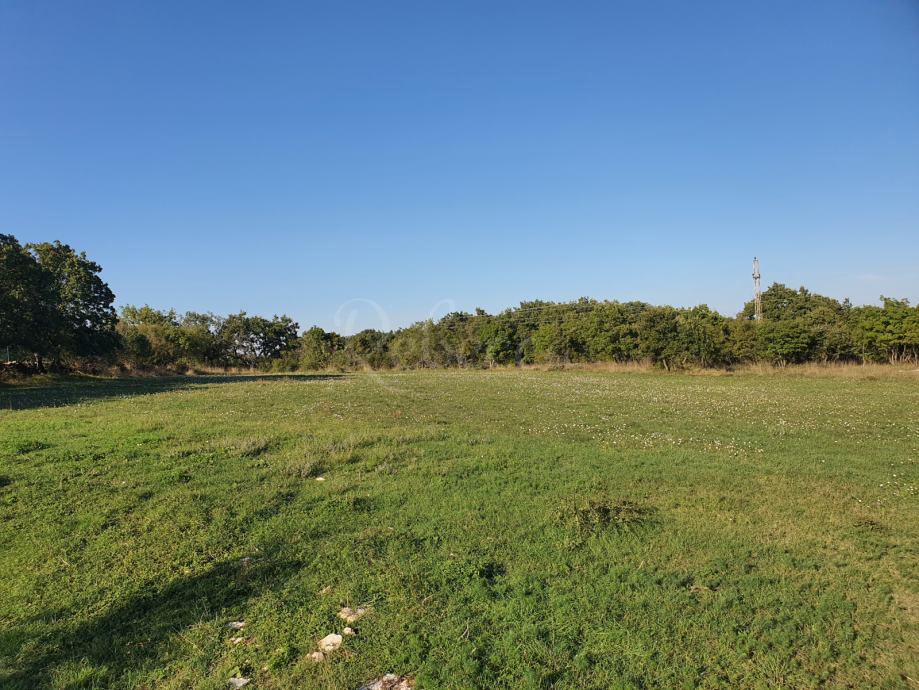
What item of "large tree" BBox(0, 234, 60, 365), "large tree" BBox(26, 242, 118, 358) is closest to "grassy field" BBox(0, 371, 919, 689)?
"large tree" BBox(0, 234, 60, 365)

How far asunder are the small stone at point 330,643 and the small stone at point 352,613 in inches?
10.6

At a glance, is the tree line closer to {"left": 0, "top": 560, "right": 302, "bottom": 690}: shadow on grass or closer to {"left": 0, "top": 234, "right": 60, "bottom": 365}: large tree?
{"left": 0, "top": 234, "right": 60, "bottom": 365}: large tree

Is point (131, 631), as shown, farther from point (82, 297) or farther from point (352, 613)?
point (82, 297)

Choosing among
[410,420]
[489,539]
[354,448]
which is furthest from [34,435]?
[489,539]

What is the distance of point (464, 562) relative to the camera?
5496mm

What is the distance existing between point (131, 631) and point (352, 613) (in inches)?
72.6

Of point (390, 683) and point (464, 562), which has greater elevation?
point (464, 562)

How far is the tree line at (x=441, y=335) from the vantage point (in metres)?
→ 33.4

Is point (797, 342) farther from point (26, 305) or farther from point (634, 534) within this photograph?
point (26, 305)

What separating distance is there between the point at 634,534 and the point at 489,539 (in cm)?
173

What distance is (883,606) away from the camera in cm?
454

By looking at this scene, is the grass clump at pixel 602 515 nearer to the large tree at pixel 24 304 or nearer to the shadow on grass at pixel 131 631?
the shadow on grass at pixel 131 631

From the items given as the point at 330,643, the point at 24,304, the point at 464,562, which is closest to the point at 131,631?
the point at 330,643

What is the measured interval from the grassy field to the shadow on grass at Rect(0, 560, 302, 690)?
2cm
